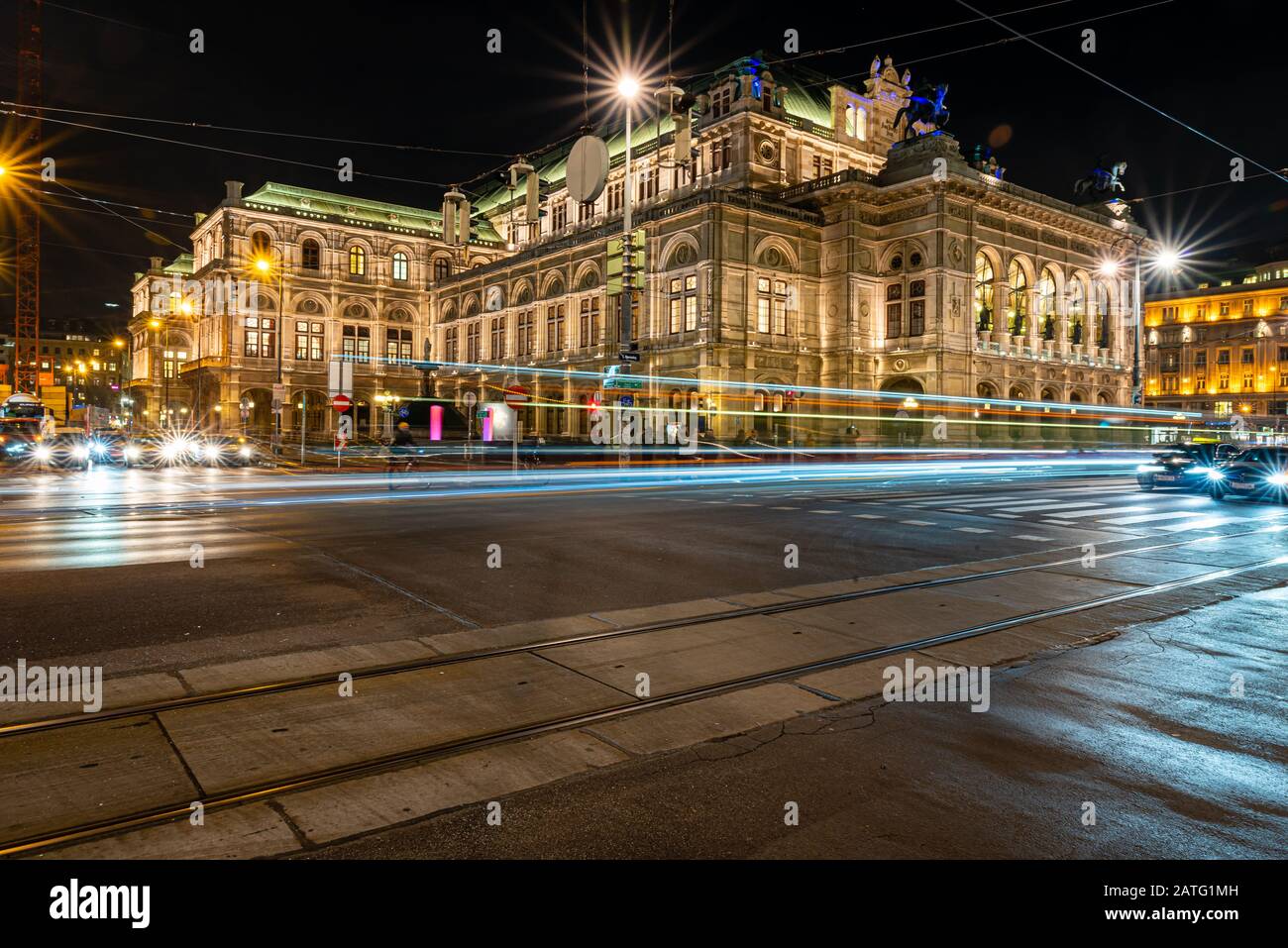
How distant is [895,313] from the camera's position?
50.1 metres

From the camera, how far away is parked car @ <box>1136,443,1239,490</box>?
74.9ft

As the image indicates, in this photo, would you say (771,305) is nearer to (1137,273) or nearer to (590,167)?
(1137,273)

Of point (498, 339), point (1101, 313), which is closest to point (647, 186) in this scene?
point (498, 339)

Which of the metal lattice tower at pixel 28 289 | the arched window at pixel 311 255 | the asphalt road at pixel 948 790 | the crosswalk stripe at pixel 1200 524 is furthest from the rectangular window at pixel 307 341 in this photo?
the asphalt road at pixel 948 790

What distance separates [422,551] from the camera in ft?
37.4


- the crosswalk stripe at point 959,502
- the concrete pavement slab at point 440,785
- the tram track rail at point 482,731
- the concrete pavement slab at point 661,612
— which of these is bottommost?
the concrete pavement slab at point 440,785

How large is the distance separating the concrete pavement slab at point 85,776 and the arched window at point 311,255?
3024 inches

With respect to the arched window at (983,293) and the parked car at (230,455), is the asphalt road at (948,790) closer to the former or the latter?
the parked car at (230,455)

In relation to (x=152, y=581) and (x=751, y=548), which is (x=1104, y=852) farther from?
(x=152, y=581)

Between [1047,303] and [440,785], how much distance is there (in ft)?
195

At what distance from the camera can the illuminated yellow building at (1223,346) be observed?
280ft

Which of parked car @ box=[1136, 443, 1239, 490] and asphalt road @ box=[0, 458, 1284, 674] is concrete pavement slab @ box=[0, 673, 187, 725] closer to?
asphalt road @ box=[0, 458, 1284, 674]

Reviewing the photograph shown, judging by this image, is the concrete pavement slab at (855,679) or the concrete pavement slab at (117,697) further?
the concrete pavement slab at (855,679)
